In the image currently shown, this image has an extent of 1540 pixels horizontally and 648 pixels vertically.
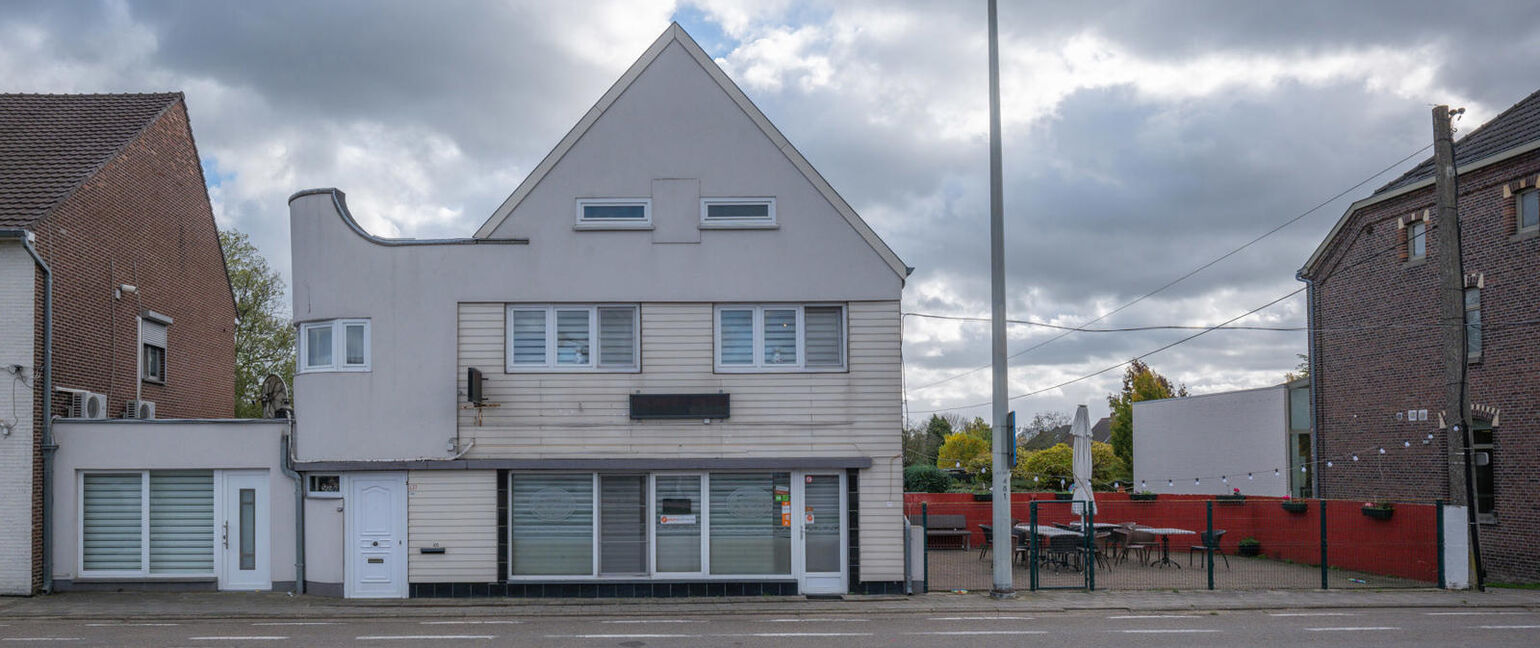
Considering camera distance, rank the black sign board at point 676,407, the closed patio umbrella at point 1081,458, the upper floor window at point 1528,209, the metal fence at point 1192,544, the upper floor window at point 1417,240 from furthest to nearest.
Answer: the upper floor window at point 1417,240
the closed patio umbrella at point 1081,458
the upper floor window at point 1528,209
the metal fence at point 1192,544
the black sign board at point 676,407

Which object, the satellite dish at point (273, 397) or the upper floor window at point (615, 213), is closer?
the upper floor window at point (615, 213)

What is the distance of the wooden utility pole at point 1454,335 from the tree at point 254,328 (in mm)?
36980

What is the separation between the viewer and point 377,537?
17312 mm

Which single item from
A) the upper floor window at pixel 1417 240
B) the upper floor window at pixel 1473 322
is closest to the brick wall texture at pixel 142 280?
the upper floor window at pixel 1473 322

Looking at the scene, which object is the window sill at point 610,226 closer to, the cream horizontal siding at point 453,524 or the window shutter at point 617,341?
the window shutter at point 617,341

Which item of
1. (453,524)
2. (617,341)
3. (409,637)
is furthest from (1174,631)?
(453,524)

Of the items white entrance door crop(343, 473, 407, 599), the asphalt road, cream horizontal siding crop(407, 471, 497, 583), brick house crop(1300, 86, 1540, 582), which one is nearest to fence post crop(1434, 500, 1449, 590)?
brick house crop(1300, 86, 1540, 582)

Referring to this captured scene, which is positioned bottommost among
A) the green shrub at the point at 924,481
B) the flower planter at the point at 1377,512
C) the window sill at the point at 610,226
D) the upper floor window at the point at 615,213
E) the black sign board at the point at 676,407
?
the green shrub at the point at 924,481

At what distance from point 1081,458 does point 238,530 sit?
14.9 metres

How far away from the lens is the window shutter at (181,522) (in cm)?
1827

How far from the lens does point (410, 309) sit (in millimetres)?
17516

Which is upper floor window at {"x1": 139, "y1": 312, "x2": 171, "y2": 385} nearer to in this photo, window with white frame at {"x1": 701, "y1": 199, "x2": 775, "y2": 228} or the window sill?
the window sill

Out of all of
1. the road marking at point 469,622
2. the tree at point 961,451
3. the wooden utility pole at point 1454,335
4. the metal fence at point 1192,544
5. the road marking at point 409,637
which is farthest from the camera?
the tree at point 961,451

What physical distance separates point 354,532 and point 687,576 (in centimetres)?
516
